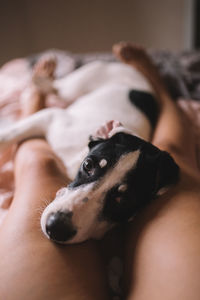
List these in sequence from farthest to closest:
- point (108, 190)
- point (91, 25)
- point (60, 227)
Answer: point (91, 25)
point (108, 190)
point (60, 227)

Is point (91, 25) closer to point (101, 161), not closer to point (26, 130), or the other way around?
point (26, 130)

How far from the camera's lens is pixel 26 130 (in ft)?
5.58

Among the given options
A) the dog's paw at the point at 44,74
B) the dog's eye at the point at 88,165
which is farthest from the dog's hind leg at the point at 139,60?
the dog's eye at the point at 88,165

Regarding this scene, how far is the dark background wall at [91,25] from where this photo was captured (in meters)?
4.82

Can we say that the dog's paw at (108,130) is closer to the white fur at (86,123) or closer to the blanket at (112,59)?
the white fur at (86,123)

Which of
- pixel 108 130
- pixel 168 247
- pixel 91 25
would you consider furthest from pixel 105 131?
pixel 91 25

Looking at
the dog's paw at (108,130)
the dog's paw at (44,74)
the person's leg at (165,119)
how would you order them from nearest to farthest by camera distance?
the dog's paw at (108,130) → the person's leg at (165,119) → the dog's paw at (44,74)

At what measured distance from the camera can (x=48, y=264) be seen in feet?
2.60

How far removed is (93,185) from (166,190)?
0.92 ft

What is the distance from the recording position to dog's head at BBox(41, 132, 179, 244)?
0.95 metres

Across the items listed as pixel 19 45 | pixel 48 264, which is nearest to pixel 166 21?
pixel 19 45

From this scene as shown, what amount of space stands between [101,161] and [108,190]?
0.13m

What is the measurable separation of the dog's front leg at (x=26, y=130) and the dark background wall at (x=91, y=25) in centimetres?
349

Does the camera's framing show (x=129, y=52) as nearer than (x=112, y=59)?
Yes
